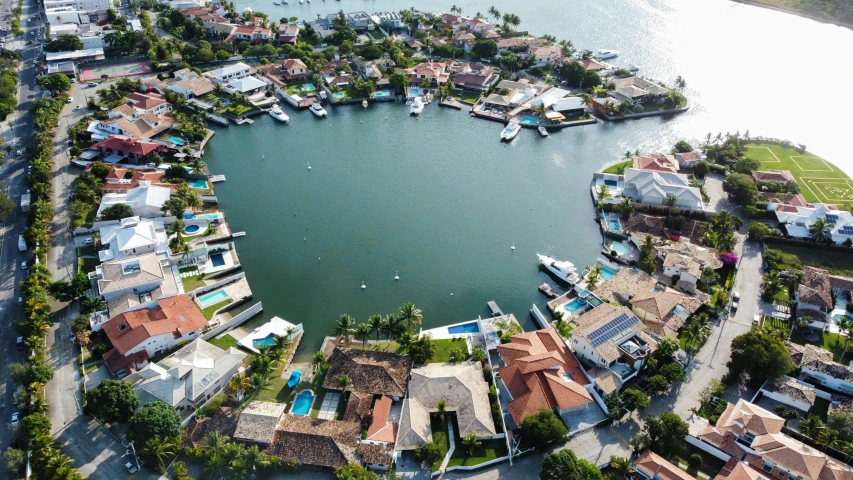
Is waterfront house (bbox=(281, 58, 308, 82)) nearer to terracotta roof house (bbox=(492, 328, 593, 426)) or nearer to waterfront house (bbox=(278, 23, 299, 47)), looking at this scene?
waterfront house (bbox=(278, 23, 299, 47))

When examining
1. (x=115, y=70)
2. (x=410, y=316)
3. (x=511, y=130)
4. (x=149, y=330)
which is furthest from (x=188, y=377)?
(x=115, y=70)

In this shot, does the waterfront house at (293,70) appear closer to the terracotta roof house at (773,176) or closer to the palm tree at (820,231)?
the terracotta roof house at (773,176)

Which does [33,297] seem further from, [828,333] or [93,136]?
[828,333]

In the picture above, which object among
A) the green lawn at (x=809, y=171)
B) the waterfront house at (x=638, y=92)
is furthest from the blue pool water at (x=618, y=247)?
the waterfront house at (x=638, y=92)

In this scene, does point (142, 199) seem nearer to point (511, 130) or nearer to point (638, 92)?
point (511, 130)

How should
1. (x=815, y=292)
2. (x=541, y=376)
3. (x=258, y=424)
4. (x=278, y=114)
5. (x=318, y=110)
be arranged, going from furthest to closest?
(x=318, y=110) < (x=278, y=114) < (x=815, y=292) < (x=541, y=376) < (x=258, y=424)

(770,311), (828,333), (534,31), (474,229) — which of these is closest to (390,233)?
(474,229)

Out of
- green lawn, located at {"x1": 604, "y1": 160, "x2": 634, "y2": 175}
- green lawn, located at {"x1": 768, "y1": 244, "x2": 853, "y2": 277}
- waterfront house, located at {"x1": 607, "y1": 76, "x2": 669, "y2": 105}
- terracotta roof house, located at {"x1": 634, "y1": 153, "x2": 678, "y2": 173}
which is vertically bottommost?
green lawn, located at {"x1": 768, "y1": 244, "x2": 853, "y2": 277}

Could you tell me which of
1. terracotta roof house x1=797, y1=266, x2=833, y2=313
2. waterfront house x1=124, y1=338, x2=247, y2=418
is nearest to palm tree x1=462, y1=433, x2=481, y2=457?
waterfront house x1=124, y1=338, x2=247, y2=418
